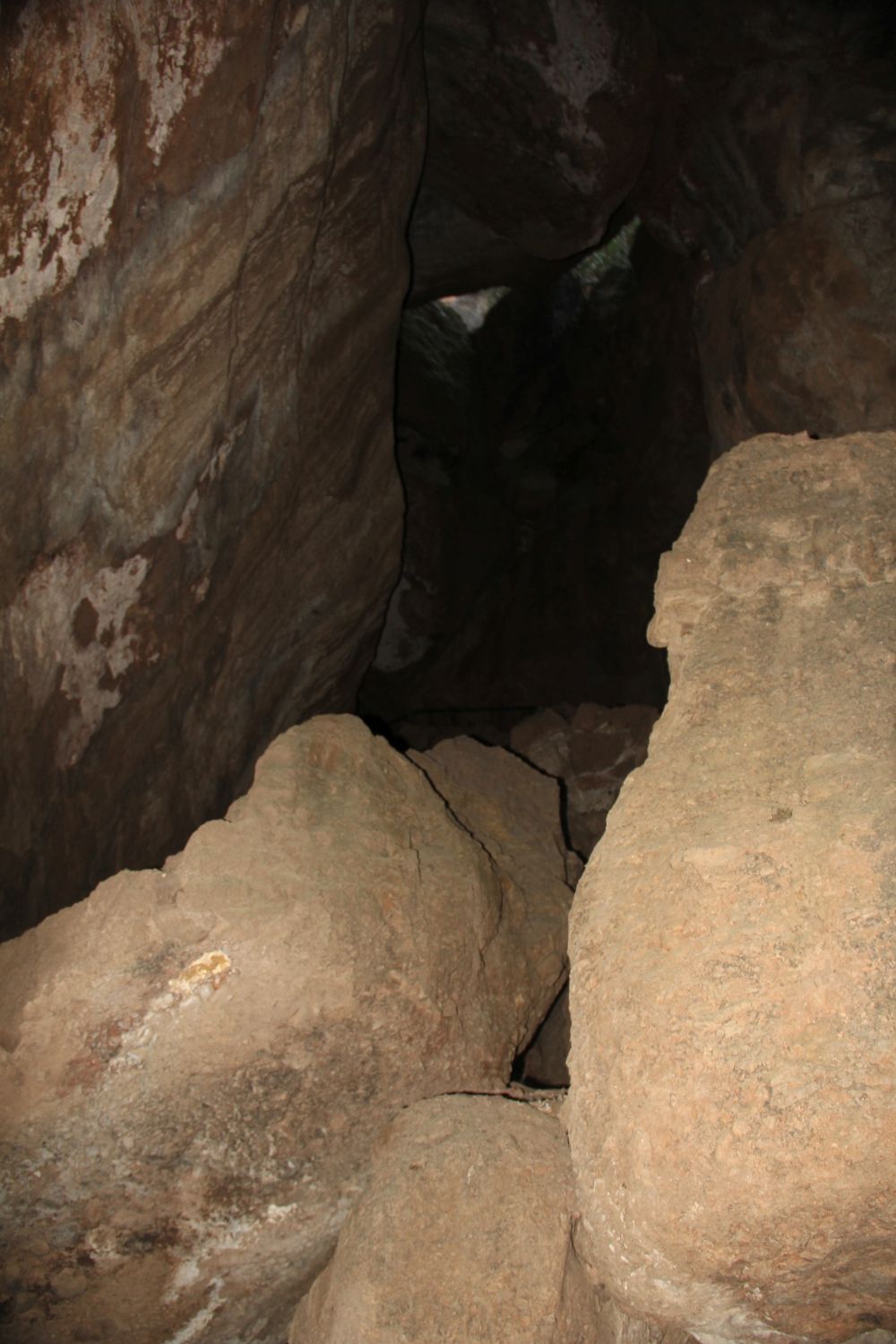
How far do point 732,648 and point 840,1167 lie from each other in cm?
81

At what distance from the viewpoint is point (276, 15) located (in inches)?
81.4

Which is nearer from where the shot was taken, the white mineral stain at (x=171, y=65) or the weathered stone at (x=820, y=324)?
the white mineral stain at (x=171, y=65)

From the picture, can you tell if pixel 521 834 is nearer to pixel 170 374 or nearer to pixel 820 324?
pixel 170 374

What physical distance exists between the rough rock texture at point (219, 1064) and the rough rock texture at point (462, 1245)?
0.14m

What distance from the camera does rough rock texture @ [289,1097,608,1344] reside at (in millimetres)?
1416

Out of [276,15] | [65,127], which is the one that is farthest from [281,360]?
[65,127]

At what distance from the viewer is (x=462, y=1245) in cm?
147

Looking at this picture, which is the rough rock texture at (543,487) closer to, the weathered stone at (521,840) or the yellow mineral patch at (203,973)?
the weathered stone at (521,840)

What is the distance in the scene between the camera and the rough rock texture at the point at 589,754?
3592 mm

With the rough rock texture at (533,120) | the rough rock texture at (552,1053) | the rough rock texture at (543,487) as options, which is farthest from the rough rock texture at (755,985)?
the rough rock texture at (543,487)

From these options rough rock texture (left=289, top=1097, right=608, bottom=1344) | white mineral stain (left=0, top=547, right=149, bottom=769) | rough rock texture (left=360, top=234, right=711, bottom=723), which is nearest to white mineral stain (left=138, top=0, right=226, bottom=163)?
white mineral stain (left=0, top=547, right=149, bottom=769)

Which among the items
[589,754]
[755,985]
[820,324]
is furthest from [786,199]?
[755,985]

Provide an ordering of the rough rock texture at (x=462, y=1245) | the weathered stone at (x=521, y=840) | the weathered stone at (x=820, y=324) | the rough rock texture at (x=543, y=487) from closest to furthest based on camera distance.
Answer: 1. the rough rock texture at (x=462, y=1245)
2. the weathered stone at (x=521, y=840)
3. the weathered stone at (x=820, y=324)
4. the rough rock texture at (x=543, y=487)

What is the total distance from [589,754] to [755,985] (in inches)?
101
